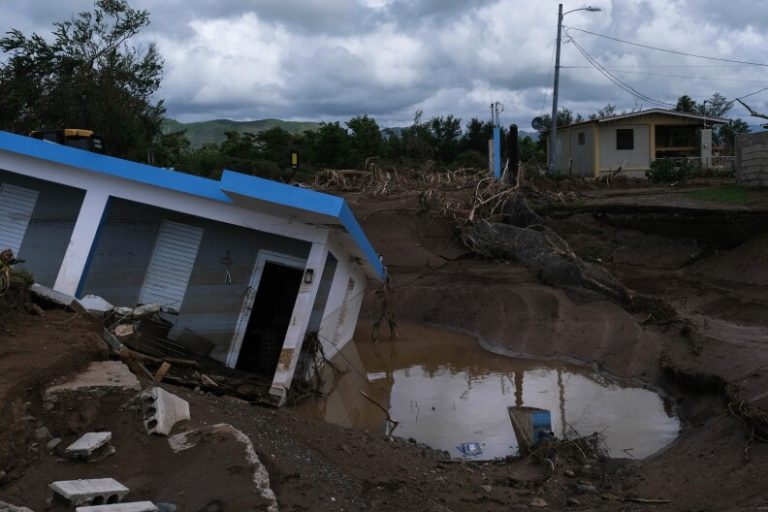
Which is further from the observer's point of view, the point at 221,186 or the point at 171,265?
the point at 171,265

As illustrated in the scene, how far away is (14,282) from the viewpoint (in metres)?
7.93

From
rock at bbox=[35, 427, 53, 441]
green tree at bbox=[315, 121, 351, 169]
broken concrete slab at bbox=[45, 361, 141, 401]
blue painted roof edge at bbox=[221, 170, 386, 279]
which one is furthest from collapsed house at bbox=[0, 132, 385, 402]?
green tree at bbox=[315, 121, 351, 169]

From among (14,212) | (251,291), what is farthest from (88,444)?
(14,212)

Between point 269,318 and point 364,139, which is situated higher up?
point 364,139

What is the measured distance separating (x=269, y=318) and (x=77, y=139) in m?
4.27

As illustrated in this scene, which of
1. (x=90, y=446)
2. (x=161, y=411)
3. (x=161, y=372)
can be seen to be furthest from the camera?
(x=161, y=372)

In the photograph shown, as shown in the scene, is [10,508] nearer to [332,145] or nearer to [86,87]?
[86,87]

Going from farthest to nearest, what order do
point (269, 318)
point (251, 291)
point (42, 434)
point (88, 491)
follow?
point (269, 318) → point (251, 291) → point (42, 434) → point (88, 491)

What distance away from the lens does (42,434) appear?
5855mm

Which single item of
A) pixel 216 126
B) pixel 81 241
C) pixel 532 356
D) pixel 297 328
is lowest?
pixel 297 328

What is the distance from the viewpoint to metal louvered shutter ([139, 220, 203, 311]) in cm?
1191

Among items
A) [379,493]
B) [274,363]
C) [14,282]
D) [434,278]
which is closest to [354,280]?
[274,363]

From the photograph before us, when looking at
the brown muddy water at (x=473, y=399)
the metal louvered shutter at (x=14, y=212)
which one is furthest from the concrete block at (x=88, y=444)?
the metal louvered shutter at (x=14, y=212)

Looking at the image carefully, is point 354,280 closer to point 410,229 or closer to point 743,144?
point 410,229
